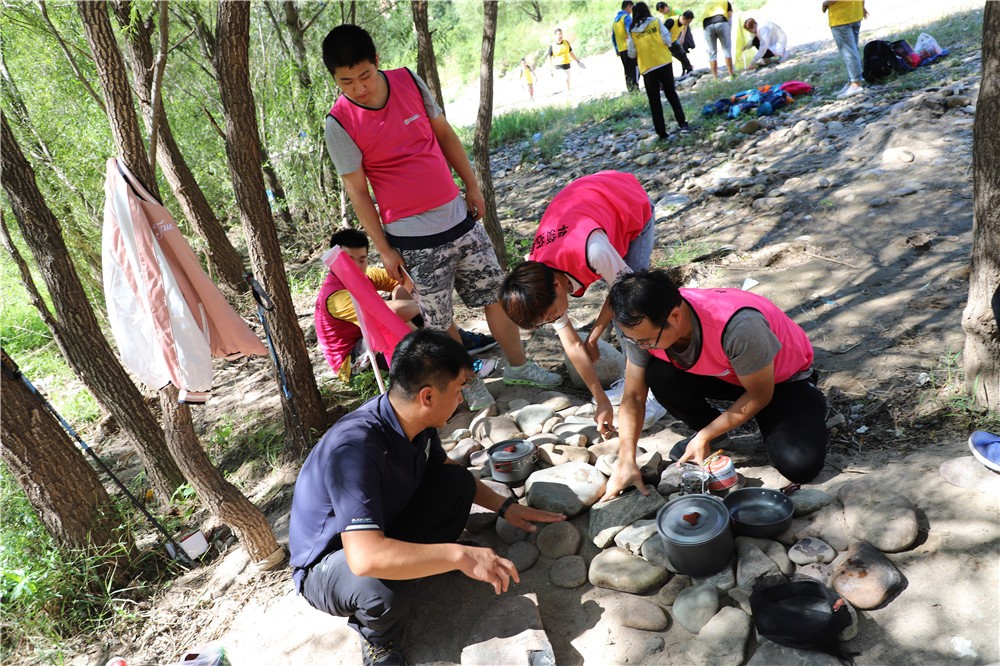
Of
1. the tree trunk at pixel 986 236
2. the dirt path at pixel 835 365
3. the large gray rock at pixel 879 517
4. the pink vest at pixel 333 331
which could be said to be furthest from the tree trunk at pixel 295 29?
the large gray rock at pixel 879 517

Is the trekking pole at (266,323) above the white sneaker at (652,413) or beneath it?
above

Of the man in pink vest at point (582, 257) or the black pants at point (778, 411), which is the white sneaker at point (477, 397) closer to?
the man in pink vest at point (582, 257)

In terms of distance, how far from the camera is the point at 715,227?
5398 mm

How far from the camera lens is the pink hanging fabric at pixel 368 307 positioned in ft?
10.6

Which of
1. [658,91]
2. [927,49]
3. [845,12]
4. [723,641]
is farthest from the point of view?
[658,91]

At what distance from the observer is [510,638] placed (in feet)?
7.24

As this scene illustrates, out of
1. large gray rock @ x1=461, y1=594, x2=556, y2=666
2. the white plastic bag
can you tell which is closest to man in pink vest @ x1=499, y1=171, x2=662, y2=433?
large gray rock @ x1=461, y1=594, x2=556, y2=666

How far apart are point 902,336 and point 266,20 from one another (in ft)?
25.9

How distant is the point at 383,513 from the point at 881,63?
769 cm

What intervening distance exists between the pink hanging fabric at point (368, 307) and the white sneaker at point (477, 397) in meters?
0.51

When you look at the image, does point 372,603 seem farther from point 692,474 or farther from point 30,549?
point 30,549

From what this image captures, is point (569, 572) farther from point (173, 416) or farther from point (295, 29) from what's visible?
point (295, 29)

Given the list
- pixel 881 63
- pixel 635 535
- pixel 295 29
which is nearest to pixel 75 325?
pixel 635 535

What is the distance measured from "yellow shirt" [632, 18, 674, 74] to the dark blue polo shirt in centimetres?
641
